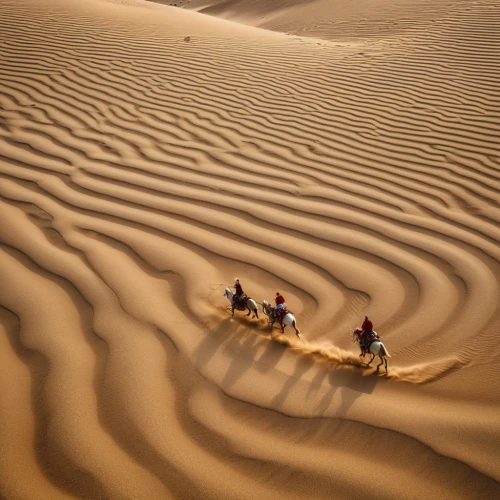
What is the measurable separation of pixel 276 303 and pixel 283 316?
121 millimetres

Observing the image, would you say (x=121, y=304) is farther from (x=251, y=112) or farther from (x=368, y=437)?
(x=251, y=112)

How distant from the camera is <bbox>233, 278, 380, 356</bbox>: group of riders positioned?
2285 millimetres

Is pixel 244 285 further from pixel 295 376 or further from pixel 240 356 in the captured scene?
pixel 295 376

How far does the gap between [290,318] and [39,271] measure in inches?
71.0

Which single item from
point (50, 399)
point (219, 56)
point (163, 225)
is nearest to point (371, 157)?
point (163, 225)

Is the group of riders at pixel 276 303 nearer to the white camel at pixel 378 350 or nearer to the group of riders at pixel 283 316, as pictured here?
the group of riders at pixel 283 316

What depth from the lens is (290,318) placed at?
2.43 m

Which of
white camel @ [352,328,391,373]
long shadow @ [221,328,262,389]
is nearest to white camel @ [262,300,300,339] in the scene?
long shadow @ [221,328,262,389]

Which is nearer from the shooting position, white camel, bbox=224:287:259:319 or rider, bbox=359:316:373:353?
rider, bbox=359:316:373:353

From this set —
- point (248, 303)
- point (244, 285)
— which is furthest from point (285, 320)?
point (244, 285)

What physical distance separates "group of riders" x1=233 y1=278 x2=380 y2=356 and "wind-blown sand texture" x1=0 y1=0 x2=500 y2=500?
125 mm

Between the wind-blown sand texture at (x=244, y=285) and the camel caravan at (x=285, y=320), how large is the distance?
9 centimetres

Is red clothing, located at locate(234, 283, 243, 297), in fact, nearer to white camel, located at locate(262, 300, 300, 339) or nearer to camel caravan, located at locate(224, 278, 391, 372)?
camel caravan, located at locate(224, 278, 391, 372)

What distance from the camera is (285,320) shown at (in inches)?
97.0
